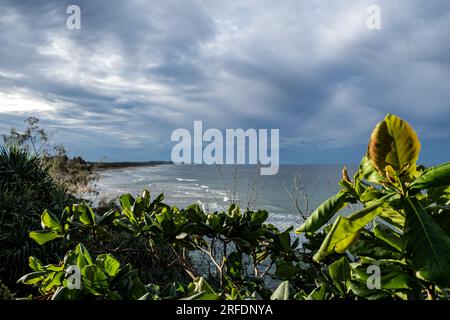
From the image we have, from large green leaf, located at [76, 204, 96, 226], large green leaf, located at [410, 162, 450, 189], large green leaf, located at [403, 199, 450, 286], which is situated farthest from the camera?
large green leaf, located at [76, 204, 96, 226]

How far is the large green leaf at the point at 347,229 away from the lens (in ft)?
2.96

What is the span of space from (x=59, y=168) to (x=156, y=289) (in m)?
12.5

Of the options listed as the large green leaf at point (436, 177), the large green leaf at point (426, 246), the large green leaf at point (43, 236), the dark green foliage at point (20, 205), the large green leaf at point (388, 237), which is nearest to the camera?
the large green leaf at point (426, 246)

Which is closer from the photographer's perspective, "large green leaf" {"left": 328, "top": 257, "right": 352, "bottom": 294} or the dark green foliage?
"large green leaf" {"left": 328, "top": 257, "right": 352, "bottom": 294}

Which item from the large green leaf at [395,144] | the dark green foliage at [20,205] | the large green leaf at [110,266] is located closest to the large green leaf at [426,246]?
the large green leaf at [395,144]

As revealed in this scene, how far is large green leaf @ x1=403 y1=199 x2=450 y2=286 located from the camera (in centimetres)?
83

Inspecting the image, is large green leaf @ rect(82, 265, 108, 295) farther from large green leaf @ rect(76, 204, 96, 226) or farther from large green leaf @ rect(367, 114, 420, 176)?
large green leaf @ rect(367, 114, 420, 176)

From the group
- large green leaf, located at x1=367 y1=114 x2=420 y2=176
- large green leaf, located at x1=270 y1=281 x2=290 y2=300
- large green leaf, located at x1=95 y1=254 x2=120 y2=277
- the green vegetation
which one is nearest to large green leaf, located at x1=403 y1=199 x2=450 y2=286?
the green vegetation

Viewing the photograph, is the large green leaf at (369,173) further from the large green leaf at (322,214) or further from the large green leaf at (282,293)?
the large green leaf at (282,293)

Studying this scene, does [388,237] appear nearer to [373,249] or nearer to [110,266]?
[373,249]

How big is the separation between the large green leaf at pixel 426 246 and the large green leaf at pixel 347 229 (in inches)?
3.7

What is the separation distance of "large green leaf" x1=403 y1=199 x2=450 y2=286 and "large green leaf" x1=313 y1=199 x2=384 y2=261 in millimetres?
95
